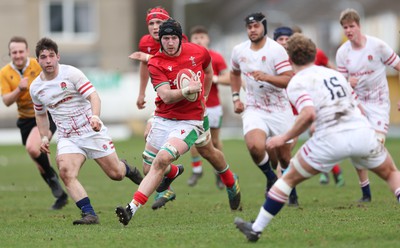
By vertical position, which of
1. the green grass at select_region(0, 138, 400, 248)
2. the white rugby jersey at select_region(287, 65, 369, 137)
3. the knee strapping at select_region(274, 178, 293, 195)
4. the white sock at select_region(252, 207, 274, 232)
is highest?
the white rugby jersey at select_region(287, 65, 369, 137)

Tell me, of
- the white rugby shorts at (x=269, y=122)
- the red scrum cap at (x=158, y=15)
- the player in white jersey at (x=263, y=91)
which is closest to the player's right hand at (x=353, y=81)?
the player in white jersey at (x=263, y=91)

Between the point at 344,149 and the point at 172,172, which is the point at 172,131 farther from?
the point at 344,149

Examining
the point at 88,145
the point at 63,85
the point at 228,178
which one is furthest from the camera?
the point at 228,178

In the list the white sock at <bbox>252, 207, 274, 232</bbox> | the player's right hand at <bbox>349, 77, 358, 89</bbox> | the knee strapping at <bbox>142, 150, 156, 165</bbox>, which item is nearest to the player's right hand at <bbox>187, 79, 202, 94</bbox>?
the knee strapping at <bbox>142, 150, 156, 165</bbox>

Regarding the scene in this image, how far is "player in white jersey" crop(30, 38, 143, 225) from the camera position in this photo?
1111 centimetres

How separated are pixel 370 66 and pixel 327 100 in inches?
155

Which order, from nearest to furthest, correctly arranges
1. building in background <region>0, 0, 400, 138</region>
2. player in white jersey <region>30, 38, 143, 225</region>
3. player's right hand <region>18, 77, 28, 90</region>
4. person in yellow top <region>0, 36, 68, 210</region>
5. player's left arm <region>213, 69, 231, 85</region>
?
player in white jersey <region>30, 38, 143, 225</region>
player's right hand <region>18, 77, 28, 90</region>
person in yellow top <region>0, 36, 68, 210</region>
player's left arm <region>213, 69, 231, 85</region>
building in background <region>0, 0, 400, 138</region>

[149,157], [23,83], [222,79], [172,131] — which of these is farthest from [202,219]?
[222,79]

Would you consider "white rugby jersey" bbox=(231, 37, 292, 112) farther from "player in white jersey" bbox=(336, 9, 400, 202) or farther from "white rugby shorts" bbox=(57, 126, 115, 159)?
"white rugby shorts" bbox=(57, 126, 115, 159)

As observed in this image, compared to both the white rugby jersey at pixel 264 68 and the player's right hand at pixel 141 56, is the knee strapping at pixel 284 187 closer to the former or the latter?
the white rugby jersey at pixel 264 68

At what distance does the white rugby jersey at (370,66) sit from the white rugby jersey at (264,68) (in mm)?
909

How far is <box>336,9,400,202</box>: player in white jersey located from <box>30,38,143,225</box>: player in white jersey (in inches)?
140

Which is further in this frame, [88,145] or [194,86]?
[88,145]

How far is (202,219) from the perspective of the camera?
1138 cm
